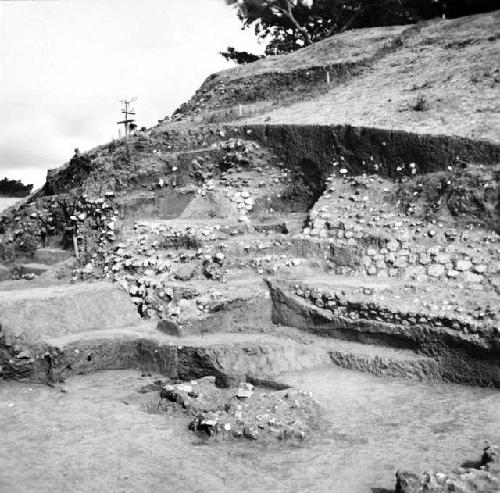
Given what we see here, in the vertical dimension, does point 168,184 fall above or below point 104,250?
above

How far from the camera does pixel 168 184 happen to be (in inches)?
504

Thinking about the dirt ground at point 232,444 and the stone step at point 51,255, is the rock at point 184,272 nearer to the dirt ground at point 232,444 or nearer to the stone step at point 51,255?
the dirt ground at point 232,444

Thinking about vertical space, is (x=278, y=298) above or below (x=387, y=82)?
below

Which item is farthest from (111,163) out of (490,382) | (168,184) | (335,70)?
(490,382)

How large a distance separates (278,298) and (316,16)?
1556 cm

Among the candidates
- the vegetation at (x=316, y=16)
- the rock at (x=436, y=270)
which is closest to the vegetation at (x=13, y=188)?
the vegetation at (x=316, y=16)

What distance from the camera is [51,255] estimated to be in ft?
42.4

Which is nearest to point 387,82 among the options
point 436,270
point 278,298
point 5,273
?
point 436,270

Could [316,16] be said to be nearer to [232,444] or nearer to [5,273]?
[5,273]

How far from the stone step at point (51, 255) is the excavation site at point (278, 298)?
58 mm

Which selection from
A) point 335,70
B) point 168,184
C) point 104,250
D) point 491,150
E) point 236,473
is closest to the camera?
point 236,473

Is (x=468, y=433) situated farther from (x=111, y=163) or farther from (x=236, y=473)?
(x=111, y=163)

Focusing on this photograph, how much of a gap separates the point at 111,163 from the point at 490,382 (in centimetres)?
899

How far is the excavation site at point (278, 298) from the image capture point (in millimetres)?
5617
